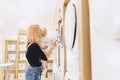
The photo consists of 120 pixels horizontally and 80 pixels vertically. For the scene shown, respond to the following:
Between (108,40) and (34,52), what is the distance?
144 centimetres

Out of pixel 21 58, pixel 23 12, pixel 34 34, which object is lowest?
pixel 21 58

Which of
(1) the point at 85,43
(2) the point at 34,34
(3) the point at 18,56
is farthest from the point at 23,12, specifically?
(1) the point at 85,43

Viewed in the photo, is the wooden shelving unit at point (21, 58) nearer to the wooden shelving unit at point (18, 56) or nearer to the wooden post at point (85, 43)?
the wooden shelving unit at point (18, 56)

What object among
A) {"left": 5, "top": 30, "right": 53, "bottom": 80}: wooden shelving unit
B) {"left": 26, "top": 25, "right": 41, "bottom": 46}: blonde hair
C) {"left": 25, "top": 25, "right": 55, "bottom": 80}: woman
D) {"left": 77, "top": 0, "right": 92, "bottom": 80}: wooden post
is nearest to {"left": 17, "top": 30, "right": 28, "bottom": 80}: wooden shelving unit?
{"left": 5, "top": 30, "right": 53, "bottom": 80}: wooden shelving unit

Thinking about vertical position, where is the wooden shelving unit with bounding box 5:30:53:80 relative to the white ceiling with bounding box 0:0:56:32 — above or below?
below

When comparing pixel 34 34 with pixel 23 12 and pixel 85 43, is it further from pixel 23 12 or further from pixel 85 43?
pixel 23 12

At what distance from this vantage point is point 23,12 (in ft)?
13.3

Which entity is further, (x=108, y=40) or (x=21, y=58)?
(x=21, y=58)

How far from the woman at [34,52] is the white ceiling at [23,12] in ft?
4.44

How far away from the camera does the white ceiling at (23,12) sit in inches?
129

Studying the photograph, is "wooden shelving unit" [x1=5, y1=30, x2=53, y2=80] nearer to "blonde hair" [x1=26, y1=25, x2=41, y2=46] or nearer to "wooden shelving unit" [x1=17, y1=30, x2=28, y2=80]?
"wooden shelving unit" [x1=17, y1=30, x2=28, y2=80]

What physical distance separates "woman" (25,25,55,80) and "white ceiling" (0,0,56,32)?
4.44 feet

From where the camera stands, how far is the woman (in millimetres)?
1830

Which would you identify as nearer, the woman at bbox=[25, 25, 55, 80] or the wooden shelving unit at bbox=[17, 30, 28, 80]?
the woman at bbox=[25, 25, 55, 80]
